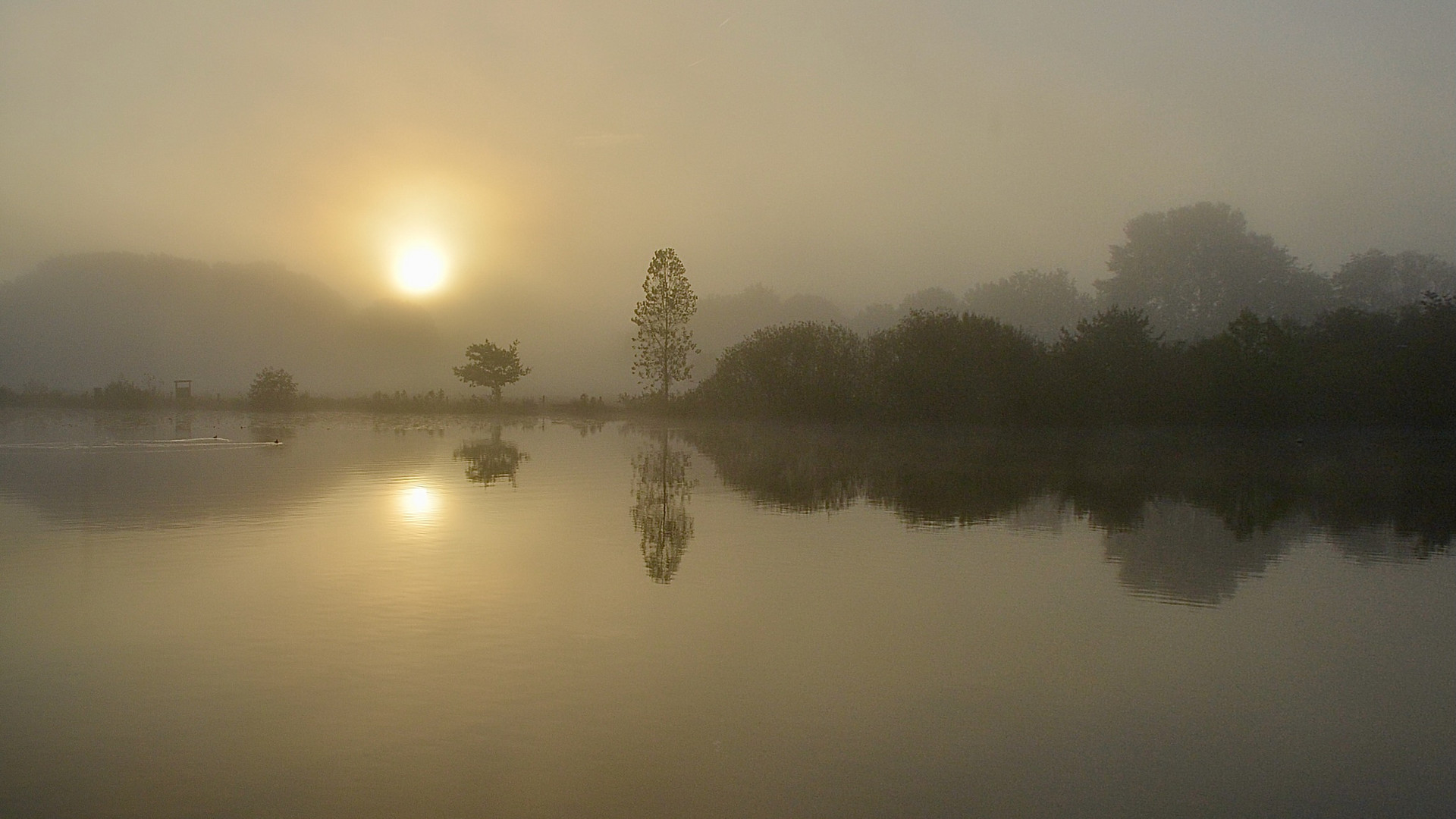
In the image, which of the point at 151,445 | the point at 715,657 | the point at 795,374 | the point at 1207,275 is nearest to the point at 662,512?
the point at 715,657

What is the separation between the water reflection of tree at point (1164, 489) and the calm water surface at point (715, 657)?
17 cm

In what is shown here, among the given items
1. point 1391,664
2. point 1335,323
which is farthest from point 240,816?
point 1335,323

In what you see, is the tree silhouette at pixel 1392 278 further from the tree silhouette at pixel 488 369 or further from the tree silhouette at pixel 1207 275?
the tree silhouette at pixel 488 369

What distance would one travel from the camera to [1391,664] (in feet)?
23.2

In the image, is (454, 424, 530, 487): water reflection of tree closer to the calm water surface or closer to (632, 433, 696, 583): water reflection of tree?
(632, 433, 696, 583): water reflection of tree

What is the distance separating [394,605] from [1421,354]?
41857 mm

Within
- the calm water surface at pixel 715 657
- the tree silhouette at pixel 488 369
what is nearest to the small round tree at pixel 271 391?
the tree silhouette at pixel 488 369

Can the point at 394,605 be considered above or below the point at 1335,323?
below

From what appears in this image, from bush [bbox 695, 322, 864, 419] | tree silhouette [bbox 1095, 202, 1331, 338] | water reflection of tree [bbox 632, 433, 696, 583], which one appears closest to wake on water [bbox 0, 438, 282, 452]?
water reflection of tree [bbox 632, 433, 696, 583]

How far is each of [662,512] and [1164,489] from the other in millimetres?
10740

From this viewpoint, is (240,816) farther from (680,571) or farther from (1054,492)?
(1054,492)

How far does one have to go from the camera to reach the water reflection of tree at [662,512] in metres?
10.5

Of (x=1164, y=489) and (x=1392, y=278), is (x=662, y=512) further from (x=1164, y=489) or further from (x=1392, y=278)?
(x=1392, y=278)

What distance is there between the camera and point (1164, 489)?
19.0 metres
